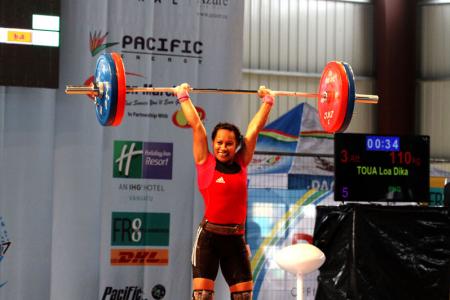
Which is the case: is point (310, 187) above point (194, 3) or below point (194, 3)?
below

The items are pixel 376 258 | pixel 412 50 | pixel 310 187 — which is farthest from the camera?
pixel 412 50

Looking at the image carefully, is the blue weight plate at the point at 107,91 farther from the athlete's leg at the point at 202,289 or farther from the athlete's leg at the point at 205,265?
the athlete's leg at the point at 202,289

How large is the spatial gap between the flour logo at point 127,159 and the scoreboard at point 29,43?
82cm

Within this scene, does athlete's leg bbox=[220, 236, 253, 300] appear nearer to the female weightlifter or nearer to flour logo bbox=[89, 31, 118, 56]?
the female weightlifter

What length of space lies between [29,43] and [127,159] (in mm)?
1338

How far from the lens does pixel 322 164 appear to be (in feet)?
31.1

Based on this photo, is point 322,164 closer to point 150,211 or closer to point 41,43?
point 150,211

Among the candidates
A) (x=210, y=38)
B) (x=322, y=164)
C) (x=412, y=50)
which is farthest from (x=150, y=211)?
(x=412, y=50)

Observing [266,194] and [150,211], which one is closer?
[150,211]

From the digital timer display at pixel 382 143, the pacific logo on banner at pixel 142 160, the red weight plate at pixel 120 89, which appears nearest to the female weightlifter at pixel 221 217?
the red weight plate at pixel 120 89

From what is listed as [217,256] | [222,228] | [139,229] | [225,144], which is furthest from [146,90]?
[139,229]

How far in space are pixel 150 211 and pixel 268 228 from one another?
1344 mm

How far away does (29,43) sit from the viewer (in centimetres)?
659

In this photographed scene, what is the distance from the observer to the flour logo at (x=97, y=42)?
687cm
